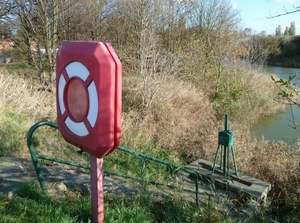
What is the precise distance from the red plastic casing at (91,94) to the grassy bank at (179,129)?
A: 97 centimetres

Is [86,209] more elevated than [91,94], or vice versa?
[91,94]

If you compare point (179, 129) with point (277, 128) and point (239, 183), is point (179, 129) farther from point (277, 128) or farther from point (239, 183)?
point (277, 128)

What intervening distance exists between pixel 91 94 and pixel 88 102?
8cm

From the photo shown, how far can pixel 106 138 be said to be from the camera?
71.0 inches

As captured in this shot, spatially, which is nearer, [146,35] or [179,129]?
[179,129]

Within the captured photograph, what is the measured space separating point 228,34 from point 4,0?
1086 cm

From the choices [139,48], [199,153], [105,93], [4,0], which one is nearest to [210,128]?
[199,153]

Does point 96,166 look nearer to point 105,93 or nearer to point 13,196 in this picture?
point 105,93

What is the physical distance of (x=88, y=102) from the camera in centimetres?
184

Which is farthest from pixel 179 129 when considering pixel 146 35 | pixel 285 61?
pixel 285 61

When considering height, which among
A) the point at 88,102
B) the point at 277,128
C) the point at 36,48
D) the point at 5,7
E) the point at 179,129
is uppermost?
the point at 5,7

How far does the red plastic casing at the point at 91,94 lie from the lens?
171 cm

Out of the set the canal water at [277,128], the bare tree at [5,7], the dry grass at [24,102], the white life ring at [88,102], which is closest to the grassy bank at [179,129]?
the dry grass at [24,102]

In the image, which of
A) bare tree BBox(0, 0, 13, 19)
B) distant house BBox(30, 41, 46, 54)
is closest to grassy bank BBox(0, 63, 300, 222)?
distant house BBox(30, 41, 46, 54)
